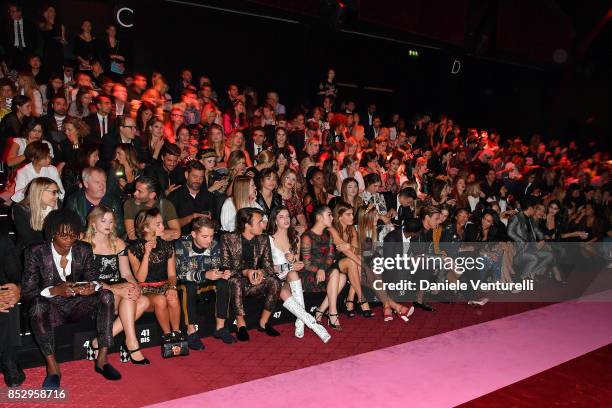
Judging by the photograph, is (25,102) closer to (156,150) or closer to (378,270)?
(156,150)

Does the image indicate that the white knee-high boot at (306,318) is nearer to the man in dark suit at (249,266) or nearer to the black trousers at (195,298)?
the man in dark suit at (249,266)

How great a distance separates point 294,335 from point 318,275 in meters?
0.71

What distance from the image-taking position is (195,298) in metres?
5.56

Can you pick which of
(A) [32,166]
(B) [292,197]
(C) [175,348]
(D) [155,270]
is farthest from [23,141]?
(B) [292,197]

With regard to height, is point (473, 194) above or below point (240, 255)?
above

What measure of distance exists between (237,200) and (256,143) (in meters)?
2.27

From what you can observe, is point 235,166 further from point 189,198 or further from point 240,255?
point 240,255

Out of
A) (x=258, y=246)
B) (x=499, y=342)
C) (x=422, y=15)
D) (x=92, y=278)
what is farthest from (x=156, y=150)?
(x=422, y=15)

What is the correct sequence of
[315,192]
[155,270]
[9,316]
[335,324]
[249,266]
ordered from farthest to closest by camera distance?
1. [315,192]
2. [335,324]
3. [249,266]
4. [155,270]
5. [9,316]

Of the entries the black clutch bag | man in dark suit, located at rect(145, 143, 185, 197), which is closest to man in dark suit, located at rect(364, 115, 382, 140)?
man in dark suit, located at rect(145, 143, 185, 197)

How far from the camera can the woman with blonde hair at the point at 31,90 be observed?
24.1 ft

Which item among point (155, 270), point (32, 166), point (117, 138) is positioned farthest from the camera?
point (117, 138)

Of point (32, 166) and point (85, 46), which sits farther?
point (85, 46)

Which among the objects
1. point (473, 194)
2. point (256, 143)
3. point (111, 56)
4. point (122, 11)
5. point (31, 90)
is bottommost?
point (473, 194)
